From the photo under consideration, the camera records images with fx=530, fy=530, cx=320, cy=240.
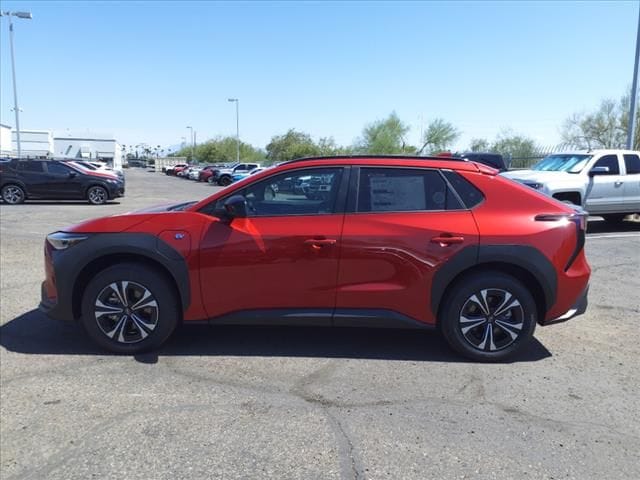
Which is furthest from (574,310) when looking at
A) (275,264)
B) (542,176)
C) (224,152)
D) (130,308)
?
(224,152)

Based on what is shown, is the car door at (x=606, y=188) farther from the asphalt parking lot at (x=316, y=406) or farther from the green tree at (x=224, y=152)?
the green tree at (x=224, y=152)

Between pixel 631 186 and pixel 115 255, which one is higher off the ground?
pixel 631 186

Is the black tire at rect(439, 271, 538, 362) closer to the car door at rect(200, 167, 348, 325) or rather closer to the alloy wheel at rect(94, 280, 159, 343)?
the car door at rect(200, 167, 348, 325)

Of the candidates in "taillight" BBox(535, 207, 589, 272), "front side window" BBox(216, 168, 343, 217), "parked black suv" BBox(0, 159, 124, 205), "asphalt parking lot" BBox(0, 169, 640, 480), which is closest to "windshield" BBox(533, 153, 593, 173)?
"asphalt parking lot" BBox(0, 169, 640, 480)

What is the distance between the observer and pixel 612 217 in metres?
14.1

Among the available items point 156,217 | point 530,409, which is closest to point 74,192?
point 156,217

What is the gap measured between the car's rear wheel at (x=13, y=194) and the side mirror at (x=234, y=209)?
17478 mm

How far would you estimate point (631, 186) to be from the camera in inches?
480

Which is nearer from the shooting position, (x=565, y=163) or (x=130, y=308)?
(x=130, y=308)

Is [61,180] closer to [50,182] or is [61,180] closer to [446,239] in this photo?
[50,182]

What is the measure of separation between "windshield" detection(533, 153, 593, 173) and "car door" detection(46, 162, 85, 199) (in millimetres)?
15409

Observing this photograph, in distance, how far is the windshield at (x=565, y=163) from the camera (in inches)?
477

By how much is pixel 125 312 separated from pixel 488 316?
10.0 feet

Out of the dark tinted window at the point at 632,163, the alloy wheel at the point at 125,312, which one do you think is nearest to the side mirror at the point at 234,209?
the alloy wheel at the point at 125,312
